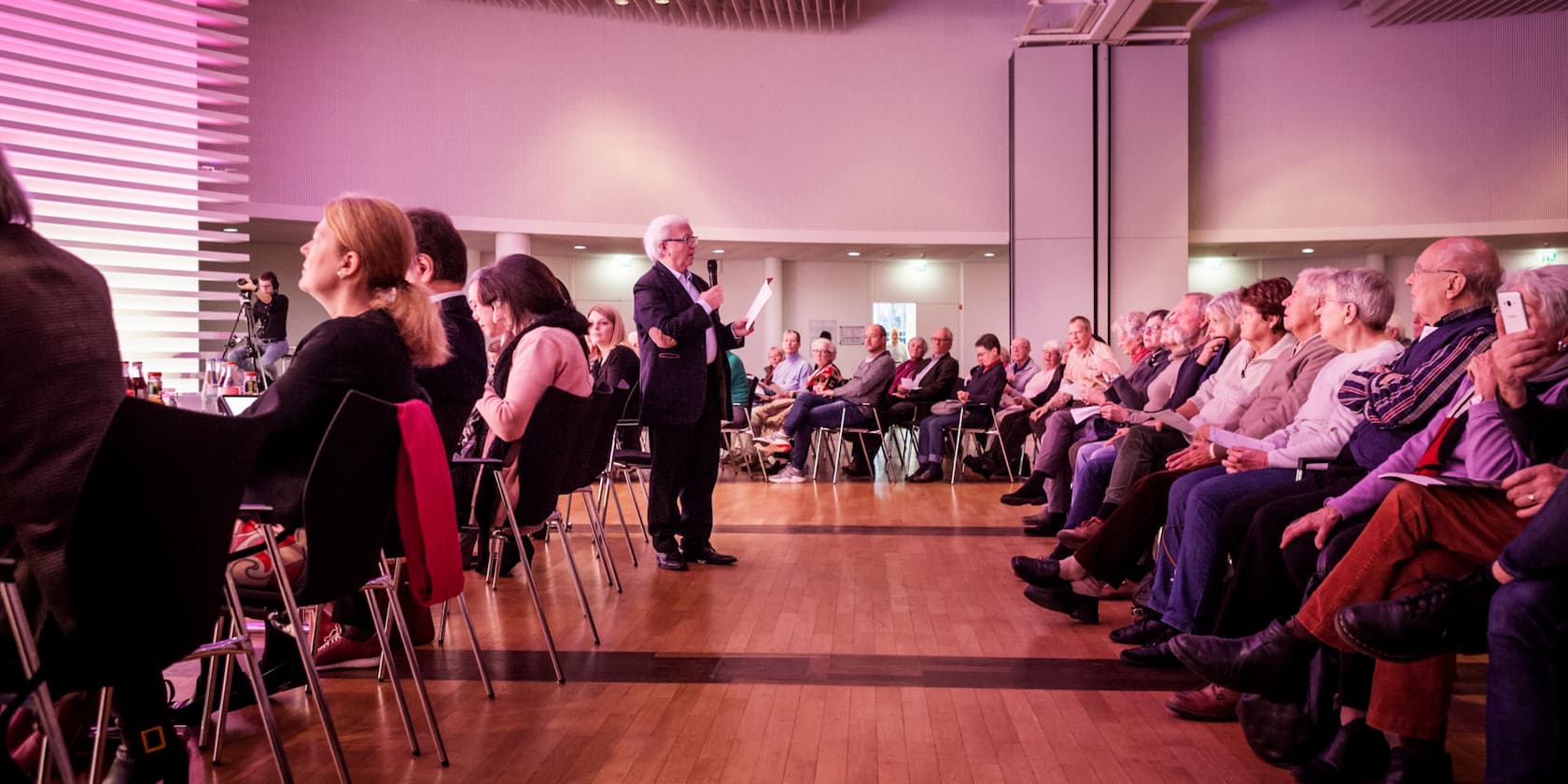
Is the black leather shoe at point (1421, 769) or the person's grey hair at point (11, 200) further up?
the person's grey hair at point (11, 200)

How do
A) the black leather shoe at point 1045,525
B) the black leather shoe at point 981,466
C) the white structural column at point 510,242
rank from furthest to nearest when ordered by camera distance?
the white structural column at point 510,242
the black leather shoe at point 981,466
the black leather shoe at point 1045,525

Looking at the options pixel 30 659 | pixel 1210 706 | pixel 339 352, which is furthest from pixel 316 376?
pixel 1210 706

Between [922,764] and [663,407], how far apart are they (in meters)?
2.70

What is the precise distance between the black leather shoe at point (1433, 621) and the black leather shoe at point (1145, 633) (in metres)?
1.37

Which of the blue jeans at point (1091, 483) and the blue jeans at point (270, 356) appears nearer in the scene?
the blue jeans at point (1091, 483)

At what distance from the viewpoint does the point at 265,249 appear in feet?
46.7

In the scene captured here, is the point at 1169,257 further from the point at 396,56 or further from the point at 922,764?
the point at 922,764

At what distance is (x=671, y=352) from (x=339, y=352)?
2679 millimetres

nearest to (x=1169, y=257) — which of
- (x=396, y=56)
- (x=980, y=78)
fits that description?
(x=980, y=78)

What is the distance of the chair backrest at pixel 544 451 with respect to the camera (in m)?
3.40

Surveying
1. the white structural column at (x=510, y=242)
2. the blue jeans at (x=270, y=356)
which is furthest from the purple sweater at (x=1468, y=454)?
the white structural column at (x=510, y=242)

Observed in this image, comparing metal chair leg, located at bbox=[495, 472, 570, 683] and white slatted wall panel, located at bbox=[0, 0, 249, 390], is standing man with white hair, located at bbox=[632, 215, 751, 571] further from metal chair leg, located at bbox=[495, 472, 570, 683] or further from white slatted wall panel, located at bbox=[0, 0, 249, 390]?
white slatted wall panel, located at bbox=[0, 0, 249, 390]

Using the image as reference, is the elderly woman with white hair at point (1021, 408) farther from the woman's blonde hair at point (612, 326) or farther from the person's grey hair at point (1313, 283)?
the person's grey hair at point (1313, 283)

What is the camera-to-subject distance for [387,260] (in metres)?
2.67
